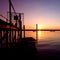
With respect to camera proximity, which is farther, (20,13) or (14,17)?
(20,13)

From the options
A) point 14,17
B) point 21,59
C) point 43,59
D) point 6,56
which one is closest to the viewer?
point 6,56

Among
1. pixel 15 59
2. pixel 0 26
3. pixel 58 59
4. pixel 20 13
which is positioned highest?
pixel 20 13

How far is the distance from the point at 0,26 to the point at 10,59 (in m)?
2.38

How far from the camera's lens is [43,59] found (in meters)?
16.0

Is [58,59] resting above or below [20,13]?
below

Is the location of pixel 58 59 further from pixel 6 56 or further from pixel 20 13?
pixel 20 13

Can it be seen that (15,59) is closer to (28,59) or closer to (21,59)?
(21,59)

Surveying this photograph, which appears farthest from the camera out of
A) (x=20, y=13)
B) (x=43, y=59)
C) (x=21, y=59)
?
(x=20, y=13)

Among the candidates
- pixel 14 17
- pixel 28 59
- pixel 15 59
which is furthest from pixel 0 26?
pixel 14 17

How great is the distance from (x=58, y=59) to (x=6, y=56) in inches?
312

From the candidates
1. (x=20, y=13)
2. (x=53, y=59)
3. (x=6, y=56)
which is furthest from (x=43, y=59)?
(x=20, y=13)

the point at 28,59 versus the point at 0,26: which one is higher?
the point at 0,26

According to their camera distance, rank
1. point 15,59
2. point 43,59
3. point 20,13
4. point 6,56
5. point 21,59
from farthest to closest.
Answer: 1. point 20,13
2. point 43,59
3. point 21,59
4. point 15,59
5. point 6,56

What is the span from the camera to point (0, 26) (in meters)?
10.7
